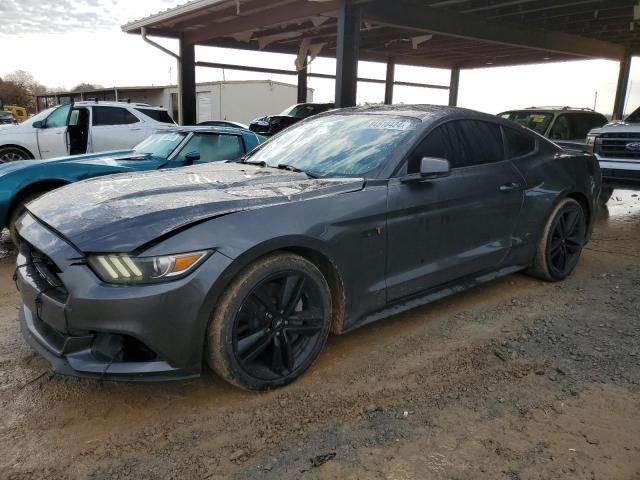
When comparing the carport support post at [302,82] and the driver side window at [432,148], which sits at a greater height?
the carport support post at [302,82]

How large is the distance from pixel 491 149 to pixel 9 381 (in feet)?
12.4

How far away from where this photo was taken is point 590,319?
159 inches

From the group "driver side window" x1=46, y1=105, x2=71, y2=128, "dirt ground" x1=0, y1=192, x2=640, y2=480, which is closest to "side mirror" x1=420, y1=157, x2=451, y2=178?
"dirt ground" x1=0, y1=192, x2=640, y2=480

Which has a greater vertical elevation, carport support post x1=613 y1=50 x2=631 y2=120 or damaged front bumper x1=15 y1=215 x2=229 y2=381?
carport support post x1=613 y1=50 x2=631 y2=120

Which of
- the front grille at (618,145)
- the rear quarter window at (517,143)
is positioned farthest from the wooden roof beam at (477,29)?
the rear quarter window at (517,143)

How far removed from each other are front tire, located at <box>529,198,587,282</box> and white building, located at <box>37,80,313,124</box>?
3015 cm

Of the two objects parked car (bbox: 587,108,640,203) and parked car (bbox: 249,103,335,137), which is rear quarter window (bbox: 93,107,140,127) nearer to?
parked car (bbox: 249,103,335,137)

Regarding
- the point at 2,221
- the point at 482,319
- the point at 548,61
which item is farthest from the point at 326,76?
the point at 482,319

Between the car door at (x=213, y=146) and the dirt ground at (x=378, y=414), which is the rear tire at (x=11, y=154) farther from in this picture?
the dirt ground at (x=378, y=414)

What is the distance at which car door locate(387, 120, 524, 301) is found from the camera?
3400mm

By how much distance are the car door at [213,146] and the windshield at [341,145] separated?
2.38m

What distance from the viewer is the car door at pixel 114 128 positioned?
9.80 meters

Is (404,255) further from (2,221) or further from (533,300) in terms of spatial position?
(2,221)

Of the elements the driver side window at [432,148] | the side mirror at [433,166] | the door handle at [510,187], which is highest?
the driver side window at [432,148]
